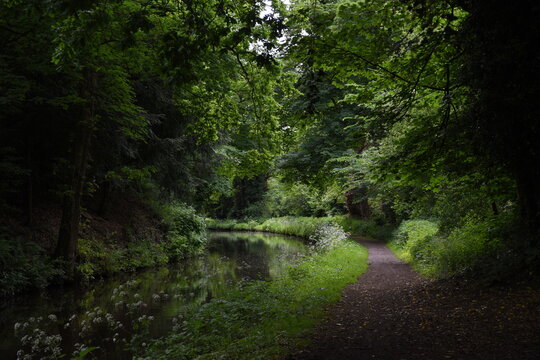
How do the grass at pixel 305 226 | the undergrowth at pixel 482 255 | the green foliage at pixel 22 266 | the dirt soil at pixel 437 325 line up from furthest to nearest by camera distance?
the grass at pixel 305 226, the green foliage at pixel 22 266, the undergrowth at pixel 482 255, the dirt soil at pixel 437 325

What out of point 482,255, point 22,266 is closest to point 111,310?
point 22,266

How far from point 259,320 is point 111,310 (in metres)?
4.88

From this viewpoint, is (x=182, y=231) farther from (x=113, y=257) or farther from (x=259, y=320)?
(x=259, y=320)

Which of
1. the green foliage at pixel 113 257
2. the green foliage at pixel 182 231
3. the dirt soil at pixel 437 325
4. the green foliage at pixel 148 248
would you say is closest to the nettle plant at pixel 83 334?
the dirt soil at pixel 437 325

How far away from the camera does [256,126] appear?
8.98 meters

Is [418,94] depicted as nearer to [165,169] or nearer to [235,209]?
[165,169]

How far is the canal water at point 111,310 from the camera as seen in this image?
6973 millimetres

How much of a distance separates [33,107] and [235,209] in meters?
42.9

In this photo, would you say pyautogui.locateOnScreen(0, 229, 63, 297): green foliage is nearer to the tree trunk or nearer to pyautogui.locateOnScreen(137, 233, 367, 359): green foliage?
the tree trunk

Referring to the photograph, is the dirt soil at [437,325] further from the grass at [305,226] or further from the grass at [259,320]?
the grass at [305,226]

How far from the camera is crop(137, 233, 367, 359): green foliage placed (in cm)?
538

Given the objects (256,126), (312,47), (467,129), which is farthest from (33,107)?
(467,129)

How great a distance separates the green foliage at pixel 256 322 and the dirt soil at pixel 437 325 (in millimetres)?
402

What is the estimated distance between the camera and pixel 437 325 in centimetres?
570
